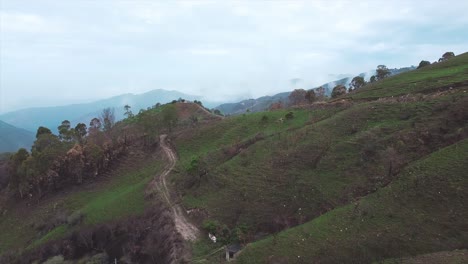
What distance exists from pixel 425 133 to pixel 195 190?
25.2m

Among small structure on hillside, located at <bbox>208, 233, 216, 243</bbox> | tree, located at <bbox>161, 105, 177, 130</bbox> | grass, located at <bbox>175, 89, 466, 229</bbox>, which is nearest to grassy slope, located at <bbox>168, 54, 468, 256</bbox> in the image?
grass, located at <bbox>175, 89, 466, 229</bbox>

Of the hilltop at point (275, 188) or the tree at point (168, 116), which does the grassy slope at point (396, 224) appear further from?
the tree at point (168, 116)

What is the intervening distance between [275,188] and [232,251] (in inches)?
363

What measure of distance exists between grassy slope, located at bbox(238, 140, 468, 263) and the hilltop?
86 mm

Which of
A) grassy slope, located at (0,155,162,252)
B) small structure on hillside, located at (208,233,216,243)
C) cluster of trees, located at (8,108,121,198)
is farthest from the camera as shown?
cluster of trees, located at (8,108,121,198)

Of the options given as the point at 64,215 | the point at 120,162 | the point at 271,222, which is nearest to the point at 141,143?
the point at 120,162

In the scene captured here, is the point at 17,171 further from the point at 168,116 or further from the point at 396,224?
the point at 396,224

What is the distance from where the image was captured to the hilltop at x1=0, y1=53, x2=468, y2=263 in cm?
2555

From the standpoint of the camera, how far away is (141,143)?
2461 inches

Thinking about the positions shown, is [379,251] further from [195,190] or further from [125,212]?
[125,212]

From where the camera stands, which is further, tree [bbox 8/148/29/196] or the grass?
tree [bbox 8/148/29/196]

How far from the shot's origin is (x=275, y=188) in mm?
35438

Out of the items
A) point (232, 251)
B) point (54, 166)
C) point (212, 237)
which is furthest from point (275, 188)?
point (54, 166)

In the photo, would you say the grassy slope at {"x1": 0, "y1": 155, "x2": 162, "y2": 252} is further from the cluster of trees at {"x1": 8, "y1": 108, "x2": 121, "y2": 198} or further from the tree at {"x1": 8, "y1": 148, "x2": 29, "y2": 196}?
the tree at {"x1": 8, "y1": 148, "x2": 29, "y2": 196}
